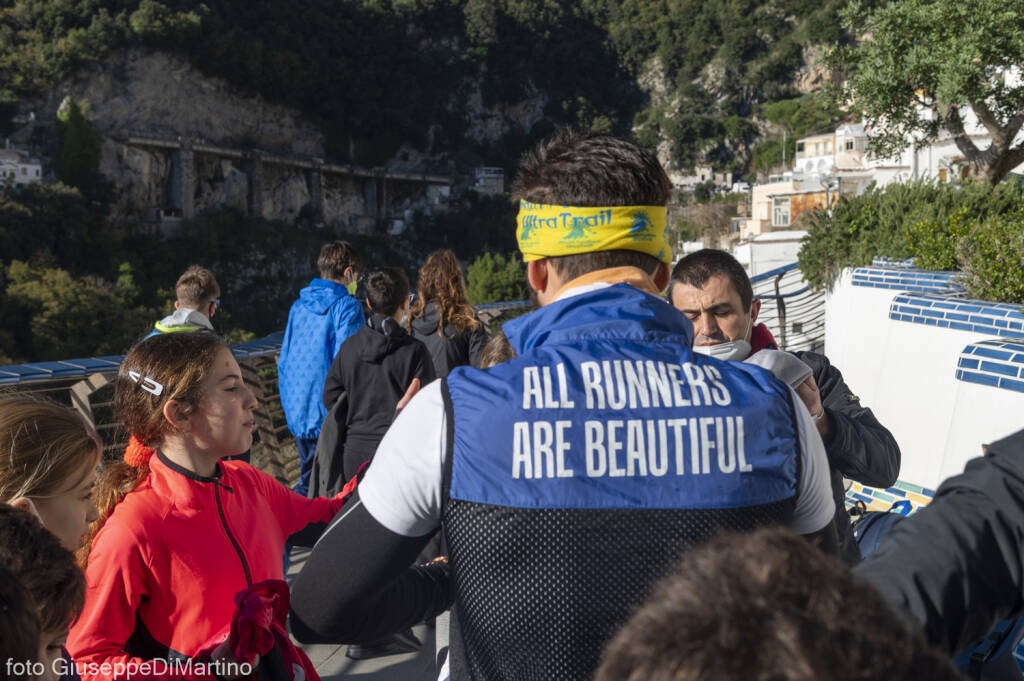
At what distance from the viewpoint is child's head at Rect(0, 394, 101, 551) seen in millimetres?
1549

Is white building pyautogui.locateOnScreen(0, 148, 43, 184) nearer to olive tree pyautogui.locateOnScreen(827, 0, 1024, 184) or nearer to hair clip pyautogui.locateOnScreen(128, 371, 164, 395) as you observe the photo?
olive tree pyautogui.locateOnScreen(827, 0, 1024, 184)

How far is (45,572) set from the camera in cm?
112

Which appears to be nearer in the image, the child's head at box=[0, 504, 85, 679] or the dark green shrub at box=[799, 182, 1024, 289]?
the child's head at box=[0, 504, 85, 679]

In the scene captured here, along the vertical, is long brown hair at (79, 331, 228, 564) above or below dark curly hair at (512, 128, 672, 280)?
below

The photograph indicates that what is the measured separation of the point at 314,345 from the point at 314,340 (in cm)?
2

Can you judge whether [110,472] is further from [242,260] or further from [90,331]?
[242,260]

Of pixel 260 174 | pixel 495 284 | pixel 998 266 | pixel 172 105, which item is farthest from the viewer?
pixel 260 174

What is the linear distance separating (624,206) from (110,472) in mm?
1239

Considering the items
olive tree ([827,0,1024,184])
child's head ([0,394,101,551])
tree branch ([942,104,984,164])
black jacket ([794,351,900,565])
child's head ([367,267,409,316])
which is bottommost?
black jacket ([794,351,900,565])

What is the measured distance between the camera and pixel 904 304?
4922mm

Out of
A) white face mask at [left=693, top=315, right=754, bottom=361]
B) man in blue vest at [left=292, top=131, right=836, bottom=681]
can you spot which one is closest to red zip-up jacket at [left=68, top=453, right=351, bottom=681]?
man in blue vest at [left=292, top=131, right=836, bottom=681]

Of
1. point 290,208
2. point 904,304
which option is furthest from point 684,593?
point 290,208

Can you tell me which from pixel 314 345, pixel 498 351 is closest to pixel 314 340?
pixel 314 345

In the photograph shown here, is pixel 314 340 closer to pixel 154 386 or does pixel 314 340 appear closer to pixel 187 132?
pixel 154 386
